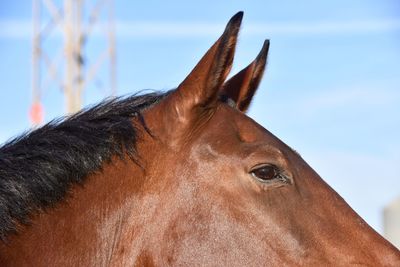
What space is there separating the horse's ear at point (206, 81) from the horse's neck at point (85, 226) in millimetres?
382

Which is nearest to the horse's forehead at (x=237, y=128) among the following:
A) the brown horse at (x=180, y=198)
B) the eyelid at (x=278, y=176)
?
the brown horse at (x=180, y=198)

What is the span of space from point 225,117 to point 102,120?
0.64 m

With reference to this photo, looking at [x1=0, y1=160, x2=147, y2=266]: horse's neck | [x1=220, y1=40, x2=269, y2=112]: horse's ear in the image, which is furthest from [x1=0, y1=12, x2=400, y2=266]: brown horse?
[x1=220, y1=40, x2=269, y2=112]: horse's ear

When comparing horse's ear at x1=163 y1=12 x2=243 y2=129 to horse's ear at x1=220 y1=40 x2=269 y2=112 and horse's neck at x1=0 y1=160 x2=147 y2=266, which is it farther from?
horse's ear at x1=220 y1=40 x2=269 y2=112

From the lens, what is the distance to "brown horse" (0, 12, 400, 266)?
358 cm

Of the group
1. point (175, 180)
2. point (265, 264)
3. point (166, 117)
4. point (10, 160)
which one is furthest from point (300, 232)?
point (10, 160)

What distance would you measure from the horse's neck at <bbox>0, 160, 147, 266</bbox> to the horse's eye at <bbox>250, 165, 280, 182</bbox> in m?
0.58

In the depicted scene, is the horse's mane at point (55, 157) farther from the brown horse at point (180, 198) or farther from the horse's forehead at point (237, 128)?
the horse's forehead at point (237, 128)

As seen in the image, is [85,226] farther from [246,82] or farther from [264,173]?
[246,82]

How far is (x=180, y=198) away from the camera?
12.0ft

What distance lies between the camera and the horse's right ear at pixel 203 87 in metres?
3.70

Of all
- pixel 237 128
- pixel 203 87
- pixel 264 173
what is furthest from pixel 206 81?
pixel 264 173

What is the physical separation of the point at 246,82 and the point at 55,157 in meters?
1.29

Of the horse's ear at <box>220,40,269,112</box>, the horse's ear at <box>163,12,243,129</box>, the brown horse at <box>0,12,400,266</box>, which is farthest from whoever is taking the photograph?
the horse's ear at <box>220,40,269,112</box>
